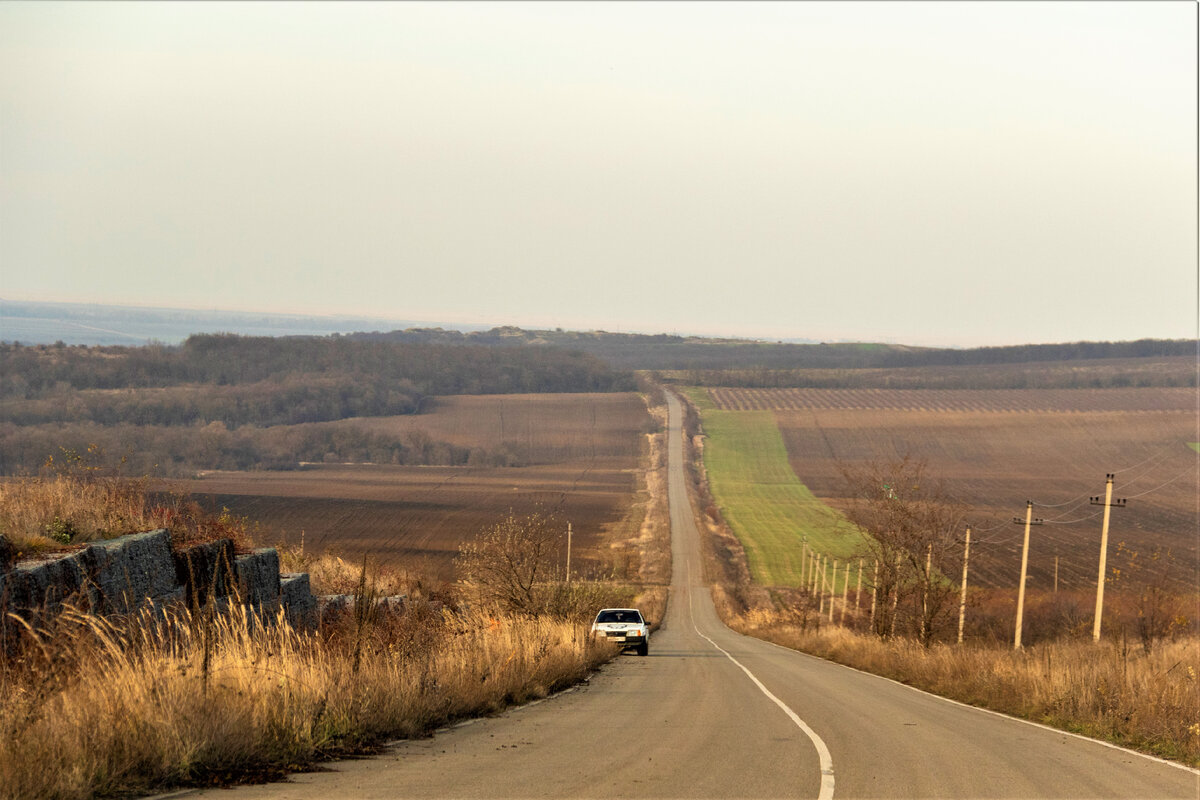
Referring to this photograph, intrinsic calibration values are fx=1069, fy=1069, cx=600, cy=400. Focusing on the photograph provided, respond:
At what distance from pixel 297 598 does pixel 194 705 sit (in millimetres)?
12553

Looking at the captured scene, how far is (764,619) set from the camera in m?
64.5

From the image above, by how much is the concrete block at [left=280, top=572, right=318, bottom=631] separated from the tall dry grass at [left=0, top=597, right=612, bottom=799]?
236 inches

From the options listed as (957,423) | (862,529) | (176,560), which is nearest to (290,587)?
(176,560)

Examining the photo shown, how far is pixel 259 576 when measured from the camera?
17547mm

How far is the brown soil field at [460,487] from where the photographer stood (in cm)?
8544

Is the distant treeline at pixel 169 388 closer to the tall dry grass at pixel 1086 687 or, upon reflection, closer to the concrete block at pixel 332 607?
the concrete block at pixel 332 607

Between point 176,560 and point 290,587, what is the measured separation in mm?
6200

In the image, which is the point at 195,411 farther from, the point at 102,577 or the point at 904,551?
the point at 102,577

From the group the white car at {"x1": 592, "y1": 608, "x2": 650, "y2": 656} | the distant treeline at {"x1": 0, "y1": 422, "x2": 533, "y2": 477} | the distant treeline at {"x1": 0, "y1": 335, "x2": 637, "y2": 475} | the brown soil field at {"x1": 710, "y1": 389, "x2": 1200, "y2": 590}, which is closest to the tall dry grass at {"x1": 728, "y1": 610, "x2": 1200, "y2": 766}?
the white car at {"x1": 592, "y1": 608, "x2": 650, "y2": 656}

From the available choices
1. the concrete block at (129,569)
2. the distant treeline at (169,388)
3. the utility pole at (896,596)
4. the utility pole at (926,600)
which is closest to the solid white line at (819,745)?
the concrete block at (129,569)

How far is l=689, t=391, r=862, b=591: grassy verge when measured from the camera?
89.8 metres

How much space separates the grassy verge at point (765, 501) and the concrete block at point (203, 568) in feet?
164

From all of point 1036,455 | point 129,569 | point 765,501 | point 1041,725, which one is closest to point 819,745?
point 1041,725

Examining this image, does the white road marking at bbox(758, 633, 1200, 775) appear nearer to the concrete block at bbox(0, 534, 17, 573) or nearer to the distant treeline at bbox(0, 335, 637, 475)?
the concrete block at bbox(0, 534, 17, 573)
